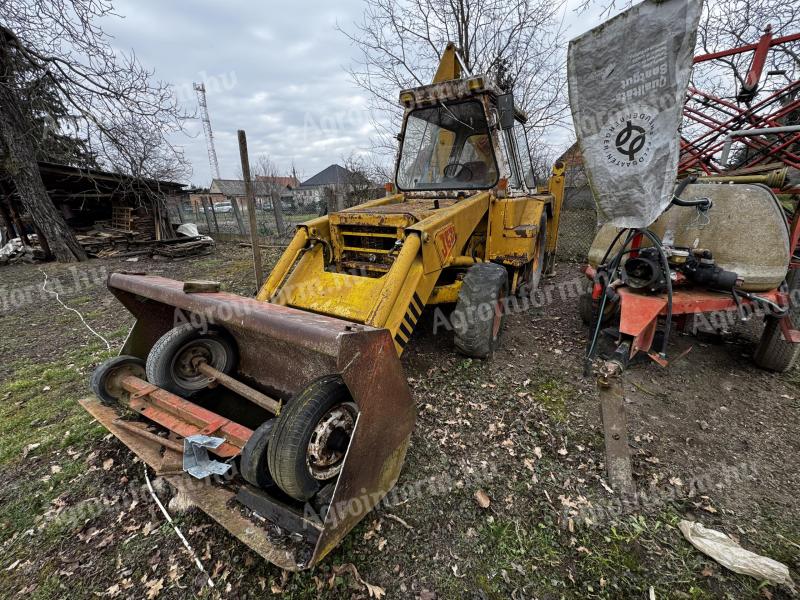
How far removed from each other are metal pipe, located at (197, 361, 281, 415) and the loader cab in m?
2.94

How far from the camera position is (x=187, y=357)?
274 centimetres

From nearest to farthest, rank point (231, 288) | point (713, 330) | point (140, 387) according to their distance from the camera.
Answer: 1. point (140, 387)
2. point (713, 330)
3. point (231, 288)

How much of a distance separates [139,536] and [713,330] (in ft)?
20.1

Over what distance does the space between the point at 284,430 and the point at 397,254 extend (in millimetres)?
1909

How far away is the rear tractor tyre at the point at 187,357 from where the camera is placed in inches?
101

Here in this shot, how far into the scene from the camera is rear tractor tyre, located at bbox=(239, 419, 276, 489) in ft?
6.08

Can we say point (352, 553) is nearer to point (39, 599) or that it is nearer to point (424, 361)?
point (39, 599)

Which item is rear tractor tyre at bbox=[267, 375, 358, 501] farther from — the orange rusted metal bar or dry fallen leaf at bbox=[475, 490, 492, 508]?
dry fallen leaf at bbox=[475, 490, 492, 508]

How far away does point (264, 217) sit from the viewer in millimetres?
14086

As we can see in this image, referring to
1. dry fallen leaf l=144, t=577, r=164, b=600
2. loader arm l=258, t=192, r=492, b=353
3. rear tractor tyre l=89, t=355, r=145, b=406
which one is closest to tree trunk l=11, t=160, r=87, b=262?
rear tractor tyre l=89, t=355, r=145, b=406

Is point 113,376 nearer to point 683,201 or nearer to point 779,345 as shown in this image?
point 683,201

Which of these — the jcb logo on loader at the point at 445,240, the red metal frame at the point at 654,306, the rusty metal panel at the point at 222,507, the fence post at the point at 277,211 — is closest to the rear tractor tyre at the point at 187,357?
the rusty metal panel at the point at 222,507

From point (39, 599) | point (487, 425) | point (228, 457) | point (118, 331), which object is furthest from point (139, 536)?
point (118, 331)

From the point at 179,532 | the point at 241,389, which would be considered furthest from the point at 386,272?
the point at 179,532
